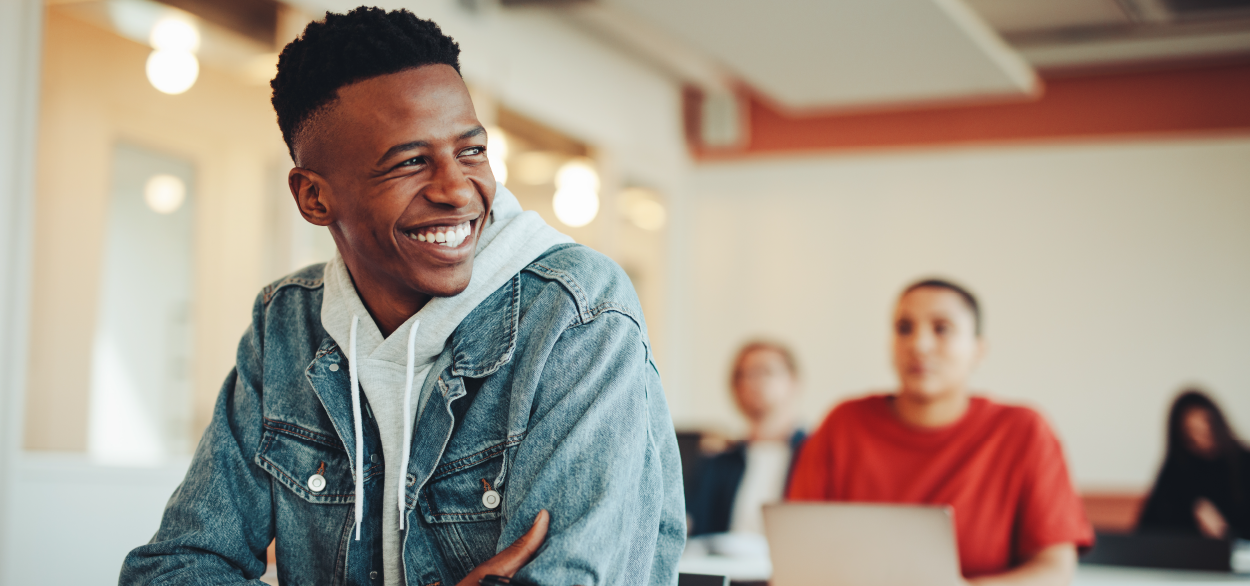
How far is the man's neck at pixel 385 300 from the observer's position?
130 centimetres

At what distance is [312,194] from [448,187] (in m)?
0.21

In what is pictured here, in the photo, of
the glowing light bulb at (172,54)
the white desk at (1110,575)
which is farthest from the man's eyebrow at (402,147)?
the glowing light bulb at (172,54)

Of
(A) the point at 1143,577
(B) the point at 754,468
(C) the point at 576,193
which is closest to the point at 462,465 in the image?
(A) the point at 1143,577

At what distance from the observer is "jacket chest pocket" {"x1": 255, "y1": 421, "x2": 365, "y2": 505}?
1294mm

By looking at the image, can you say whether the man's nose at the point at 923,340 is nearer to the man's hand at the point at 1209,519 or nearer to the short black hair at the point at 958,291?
the short black hair at the point at 958,291

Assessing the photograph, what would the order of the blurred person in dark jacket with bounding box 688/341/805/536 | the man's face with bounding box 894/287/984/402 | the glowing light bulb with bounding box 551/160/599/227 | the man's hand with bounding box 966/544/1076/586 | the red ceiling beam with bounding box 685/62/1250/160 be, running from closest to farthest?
the man's hand with bounding box 966/544/1076/586
the man's face with bounding box 894/287/984/402
the blurred person in dark jacket with bounding box 688/341/805/536
the glowing light bulb with bounding box 551/160/599/227
the red ceiling beam with bounding box 685/62/1250/160

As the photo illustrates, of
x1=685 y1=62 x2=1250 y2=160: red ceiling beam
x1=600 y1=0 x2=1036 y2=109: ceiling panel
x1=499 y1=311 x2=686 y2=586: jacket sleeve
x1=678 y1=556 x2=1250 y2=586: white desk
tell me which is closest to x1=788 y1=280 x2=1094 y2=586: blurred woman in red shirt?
x1=678 y1=556 x2=1250 y2=586: white desk

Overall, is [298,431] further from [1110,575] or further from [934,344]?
[1110,575]

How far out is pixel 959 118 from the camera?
6543mm

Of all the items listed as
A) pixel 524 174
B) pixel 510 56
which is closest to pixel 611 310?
pixel 510 56

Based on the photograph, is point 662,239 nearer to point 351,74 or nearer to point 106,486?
point 106,486

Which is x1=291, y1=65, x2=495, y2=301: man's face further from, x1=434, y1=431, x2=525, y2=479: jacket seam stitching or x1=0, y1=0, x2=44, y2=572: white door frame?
x1=0, y1=0, x2=44, y2=572: white door frame

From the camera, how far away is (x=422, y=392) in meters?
1.26

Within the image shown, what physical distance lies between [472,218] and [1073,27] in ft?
17.5
